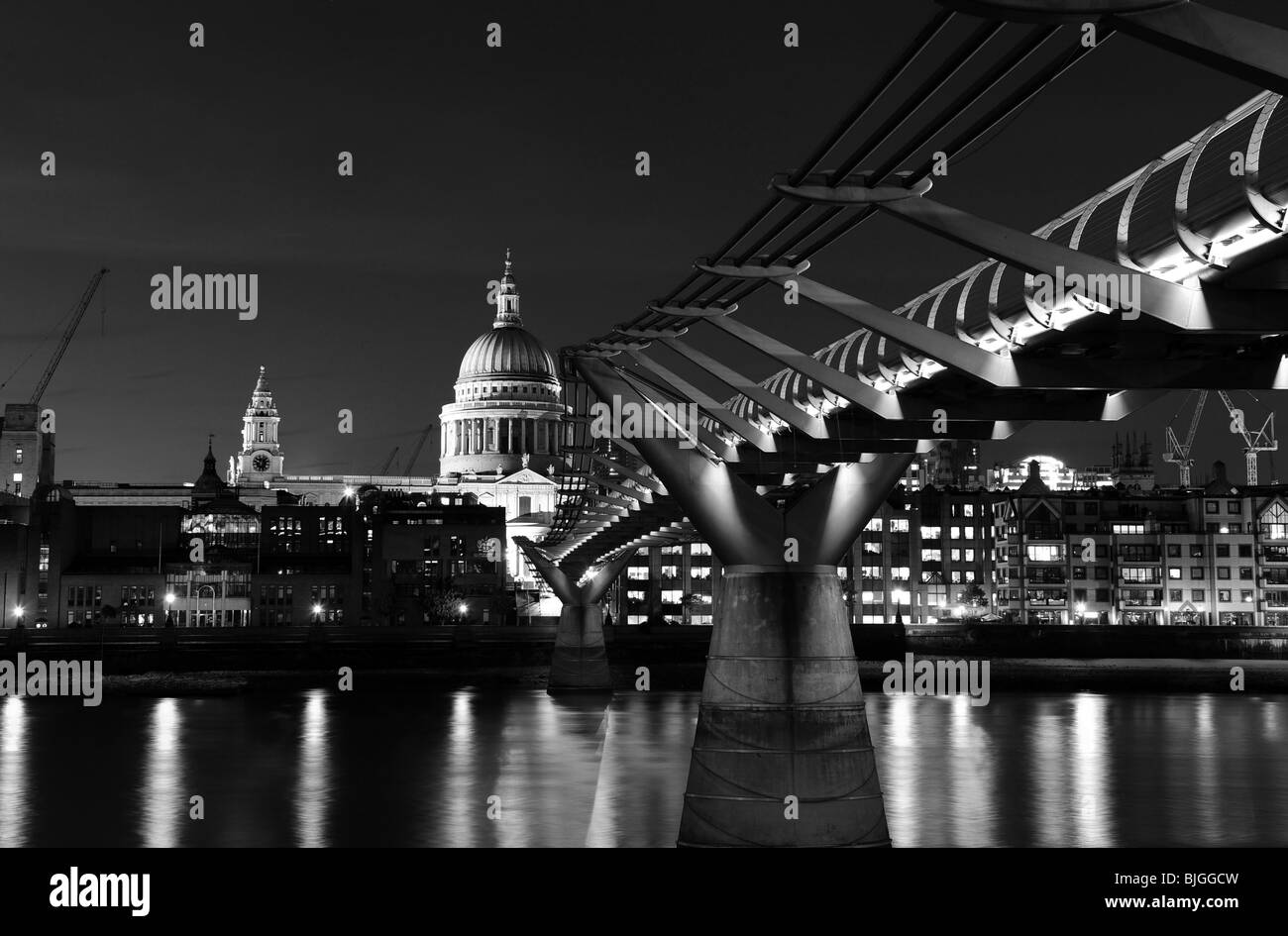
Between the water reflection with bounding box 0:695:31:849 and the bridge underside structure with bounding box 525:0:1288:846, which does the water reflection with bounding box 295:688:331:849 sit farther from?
the bridge underside structure with bounding box 525:0:1288:846

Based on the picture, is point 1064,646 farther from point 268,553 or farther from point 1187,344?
point 1187,344

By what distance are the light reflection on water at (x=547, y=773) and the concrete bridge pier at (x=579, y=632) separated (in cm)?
362

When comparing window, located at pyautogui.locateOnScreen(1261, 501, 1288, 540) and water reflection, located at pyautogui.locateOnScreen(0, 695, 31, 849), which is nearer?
water reflection, located at pyautogui.locateOnScreen(0, 695, 31, 849)

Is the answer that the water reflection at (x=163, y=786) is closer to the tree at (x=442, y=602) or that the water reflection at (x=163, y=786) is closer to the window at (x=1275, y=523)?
the tree at (x=442, y=602)

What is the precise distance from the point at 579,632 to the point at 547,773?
35356 mm

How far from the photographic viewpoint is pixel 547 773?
167 ft

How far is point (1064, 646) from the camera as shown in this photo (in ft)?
374

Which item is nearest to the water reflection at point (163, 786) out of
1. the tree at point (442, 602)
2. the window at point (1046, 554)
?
the tree at point (442, 602)

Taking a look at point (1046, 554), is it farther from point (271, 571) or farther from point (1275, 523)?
point (271, 571)

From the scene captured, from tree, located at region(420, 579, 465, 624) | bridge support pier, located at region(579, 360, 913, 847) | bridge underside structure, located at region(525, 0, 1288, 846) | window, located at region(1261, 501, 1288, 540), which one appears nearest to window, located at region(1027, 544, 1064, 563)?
window, located at region(1261, 501, 1288, 540)

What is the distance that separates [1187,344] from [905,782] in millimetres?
30235

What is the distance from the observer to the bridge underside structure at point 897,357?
1488 cm

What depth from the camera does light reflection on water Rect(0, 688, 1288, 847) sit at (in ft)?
130

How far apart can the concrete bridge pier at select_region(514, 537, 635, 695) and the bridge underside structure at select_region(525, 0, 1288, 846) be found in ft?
154
